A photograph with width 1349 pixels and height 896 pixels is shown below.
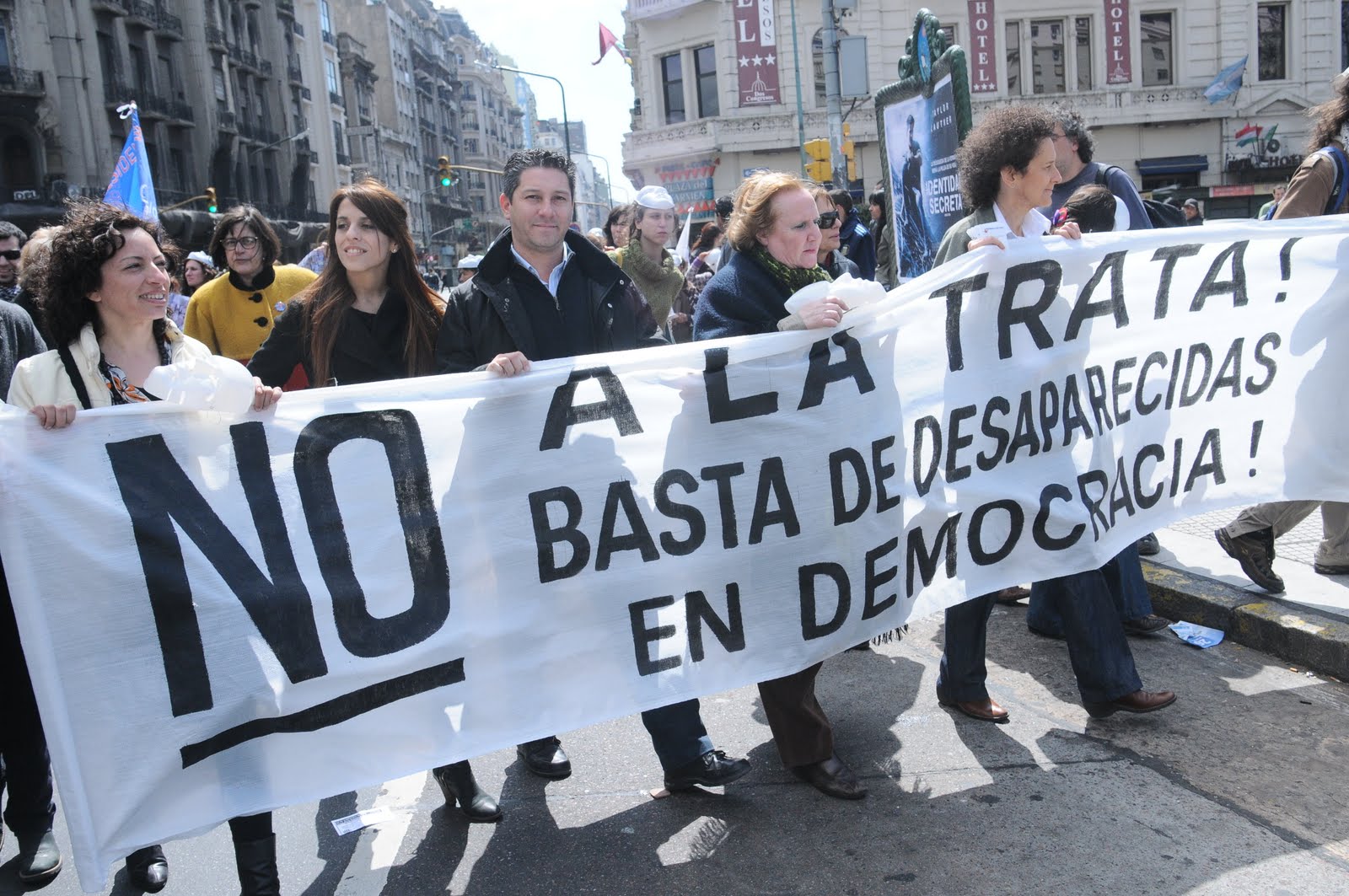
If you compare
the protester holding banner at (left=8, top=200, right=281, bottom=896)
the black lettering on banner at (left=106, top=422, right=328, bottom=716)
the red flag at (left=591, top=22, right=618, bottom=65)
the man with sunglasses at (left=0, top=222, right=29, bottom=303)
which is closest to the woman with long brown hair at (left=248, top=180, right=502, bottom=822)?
the protester holding banner at (left=8, top=200, right=281, bottom=896)

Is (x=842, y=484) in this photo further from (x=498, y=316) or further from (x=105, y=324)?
(x=105, y=324)

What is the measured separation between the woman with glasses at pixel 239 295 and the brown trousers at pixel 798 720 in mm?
3057

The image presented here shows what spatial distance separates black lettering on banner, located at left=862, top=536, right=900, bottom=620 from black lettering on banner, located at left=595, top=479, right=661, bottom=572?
70 cm

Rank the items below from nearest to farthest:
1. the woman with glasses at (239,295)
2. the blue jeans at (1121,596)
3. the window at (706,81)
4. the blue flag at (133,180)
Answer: the blue jeans at (1121,596) < the woman with glasses at (239,295) < the blue flag at (133,180) < the window at (706,81)

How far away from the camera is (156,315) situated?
10.5 ft

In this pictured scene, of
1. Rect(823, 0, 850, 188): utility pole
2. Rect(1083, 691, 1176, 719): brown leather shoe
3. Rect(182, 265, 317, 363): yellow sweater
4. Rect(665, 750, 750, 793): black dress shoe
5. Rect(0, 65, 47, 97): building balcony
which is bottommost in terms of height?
Rect(1083, 691, 1176, 719): brown leather shoe

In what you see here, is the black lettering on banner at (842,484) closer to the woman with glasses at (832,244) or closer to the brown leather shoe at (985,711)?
the brown leather shoe at (985,711)

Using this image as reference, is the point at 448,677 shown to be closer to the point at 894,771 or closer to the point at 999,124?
the point at 894,771

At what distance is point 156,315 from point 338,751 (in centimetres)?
136

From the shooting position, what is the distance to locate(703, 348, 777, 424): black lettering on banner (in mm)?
3361

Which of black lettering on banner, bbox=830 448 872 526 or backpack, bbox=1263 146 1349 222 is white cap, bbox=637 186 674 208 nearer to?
backpack, bbox=1263 146 1349 222

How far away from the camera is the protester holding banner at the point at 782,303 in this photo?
11.3 ft

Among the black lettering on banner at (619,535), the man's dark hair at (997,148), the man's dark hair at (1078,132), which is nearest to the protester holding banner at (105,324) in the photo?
the black lettering on banner at (619,535)

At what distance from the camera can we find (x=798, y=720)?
345 centimetres
